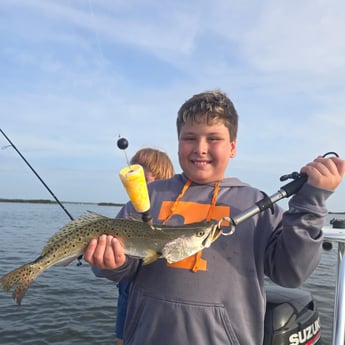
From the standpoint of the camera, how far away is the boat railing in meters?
3.10

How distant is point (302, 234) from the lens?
8.04ft

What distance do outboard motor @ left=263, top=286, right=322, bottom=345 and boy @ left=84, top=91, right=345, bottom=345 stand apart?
1327 mm

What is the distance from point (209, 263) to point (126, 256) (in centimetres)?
66

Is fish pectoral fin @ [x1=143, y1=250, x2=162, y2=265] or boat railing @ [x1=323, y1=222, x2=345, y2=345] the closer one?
fish pectoral fin @ [x1=143, y1=250, x2=162, y2=265]

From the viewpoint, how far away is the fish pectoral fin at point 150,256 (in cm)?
273

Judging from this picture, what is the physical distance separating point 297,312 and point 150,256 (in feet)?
7.65

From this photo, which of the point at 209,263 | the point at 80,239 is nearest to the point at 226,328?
the point at 209,263

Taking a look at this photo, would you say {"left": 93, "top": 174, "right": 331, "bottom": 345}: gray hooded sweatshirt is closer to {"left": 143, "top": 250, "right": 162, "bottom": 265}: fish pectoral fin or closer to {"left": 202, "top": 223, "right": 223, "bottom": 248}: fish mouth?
{"left": 143, "top": 250, "right": 162, "bottom": 265}: fish pectoral fin

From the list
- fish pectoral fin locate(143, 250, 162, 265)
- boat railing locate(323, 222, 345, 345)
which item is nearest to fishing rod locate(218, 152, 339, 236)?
fish pectoral fin locate(143, 250, 162, 265)

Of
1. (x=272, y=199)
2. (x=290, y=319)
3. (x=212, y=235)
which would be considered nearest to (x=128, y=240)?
(x=212, y=235)

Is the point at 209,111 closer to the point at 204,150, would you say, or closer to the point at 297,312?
the point at 204,150

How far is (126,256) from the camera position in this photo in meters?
2.90

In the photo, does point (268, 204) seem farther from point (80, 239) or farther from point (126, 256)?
point (80, 239)

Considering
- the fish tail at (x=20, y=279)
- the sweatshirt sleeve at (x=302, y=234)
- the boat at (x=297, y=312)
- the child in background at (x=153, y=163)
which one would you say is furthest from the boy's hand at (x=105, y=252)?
the child in background at (x=153, y=163)
